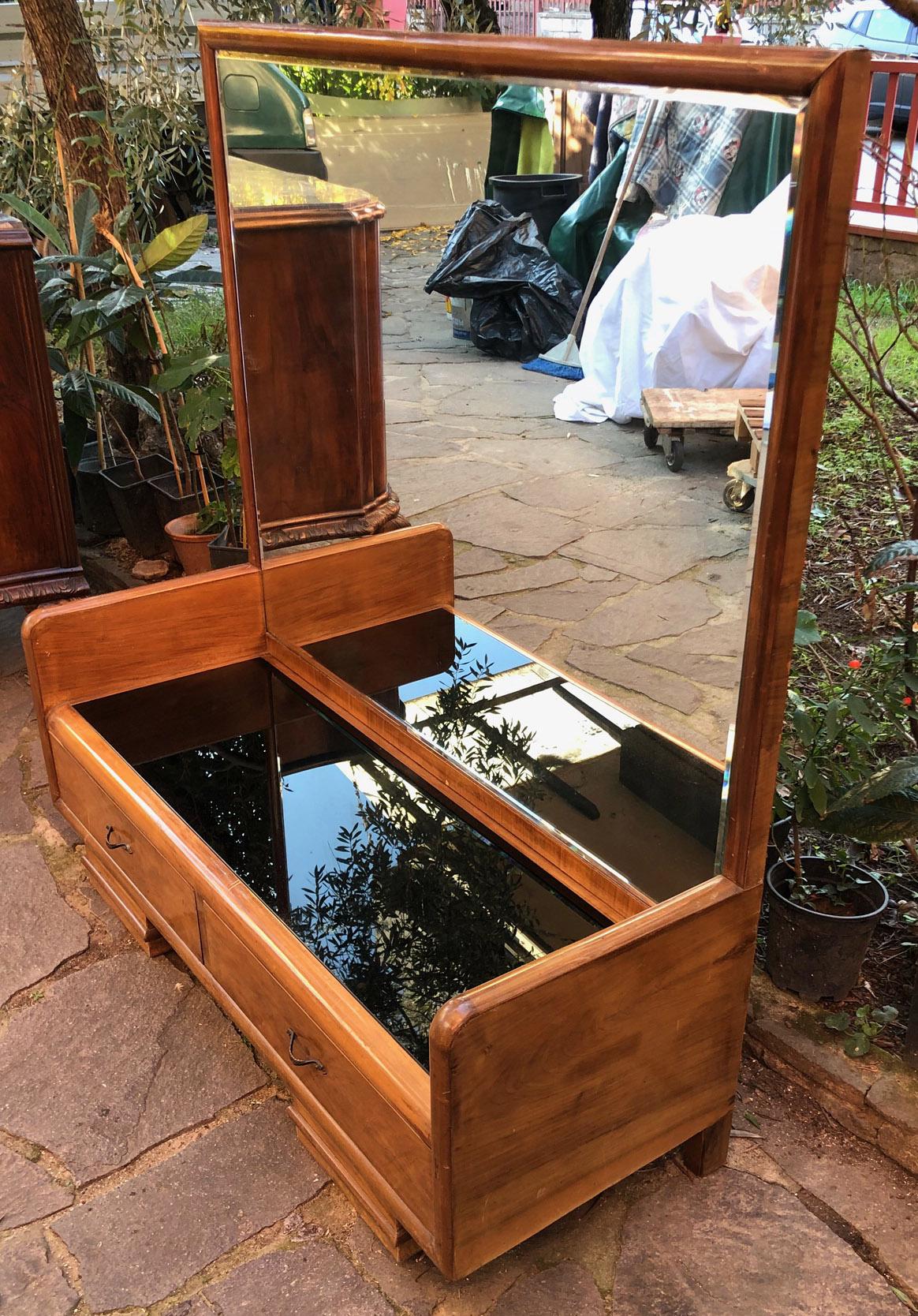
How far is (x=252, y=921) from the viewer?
165 centimetres

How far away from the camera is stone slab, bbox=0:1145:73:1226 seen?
164cm

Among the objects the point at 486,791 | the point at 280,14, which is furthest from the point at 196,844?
the point at 280,14

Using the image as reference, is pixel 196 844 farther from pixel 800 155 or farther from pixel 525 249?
pixel 800 155

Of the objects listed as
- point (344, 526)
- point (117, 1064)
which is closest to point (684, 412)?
point (344, 526)

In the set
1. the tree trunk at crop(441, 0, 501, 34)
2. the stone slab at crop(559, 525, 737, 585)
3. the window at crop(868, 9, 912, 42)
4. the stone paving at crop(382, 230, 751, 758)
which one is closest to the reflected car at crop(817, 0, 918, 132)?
the window at crop(868, 9, 912, 42)

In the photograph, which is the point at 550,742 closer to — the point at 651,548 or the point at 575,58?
the point at 651,548

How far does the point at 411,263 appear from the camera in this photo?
7.50ft

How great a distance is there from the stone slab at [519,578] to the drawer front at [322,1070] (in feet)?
3.08

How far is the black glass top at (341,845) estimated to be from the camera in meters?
1.66

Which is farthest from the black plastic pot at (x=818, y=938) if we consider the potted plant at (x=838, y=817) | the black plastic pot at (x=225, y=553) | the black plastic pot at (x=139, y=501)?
the black plastic pot at (x=139, y=501)

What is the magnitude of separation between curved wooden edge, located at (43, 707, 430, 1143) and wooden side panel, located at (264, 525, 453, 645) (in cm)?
51

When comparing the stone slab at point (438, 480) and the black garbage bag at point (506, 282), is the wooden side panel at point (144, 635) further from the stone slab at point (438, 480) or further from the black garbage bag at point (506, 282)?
the black garbage bag at point (506, 282)

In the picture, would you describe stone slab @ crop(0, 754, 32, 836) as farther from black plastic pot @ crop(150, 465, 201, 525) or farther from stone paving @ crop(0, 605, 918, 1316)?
black plastic pot @ crop(150, 465, 201, 525)

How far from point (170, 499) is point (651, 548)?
6.96ft
